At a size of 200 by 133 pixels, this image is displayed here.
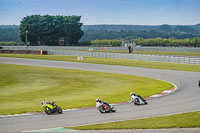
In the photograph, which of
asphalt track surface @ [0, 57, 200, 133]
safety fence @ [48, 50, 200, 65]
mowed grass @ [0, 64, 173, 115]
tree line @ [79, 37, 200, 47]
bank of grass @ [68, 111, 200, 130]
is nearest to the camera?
bank of grass @ [68, 111, 200, 130]

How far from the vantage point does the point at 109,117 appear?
17.2 meters

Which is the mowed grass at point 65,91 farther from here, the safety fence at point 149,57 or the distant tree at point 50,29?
the distant tree at point 50,29

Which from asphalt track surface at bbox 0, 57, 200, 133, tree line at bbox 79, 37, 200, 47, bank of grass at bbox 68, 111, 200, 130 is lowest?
asphalt track surface at bbox 0, 57, 200, 133

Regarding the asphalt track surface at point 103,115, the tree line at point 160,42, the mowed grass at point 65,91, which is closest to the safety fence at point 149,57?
the mowed grass at point 65,91

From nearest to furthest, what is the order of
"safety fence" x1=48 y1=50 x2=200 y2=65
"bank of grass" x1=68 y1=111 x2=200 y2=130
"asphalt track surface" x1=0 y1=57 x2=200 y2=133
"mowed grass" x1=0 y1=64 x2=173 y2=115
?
"bank of grass" x1=68 y1=111 x2=200 y2=130, "asphalt track surface" x1=0 y1=57 x2=200 y2=133, "mowed grass" x1=0 y1=64 x2=173 y2=115, "safety fence" x1=48 y1=50 x2=200 y2=65

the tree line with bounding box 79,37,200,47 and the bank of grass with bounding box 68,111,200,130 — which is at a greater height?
the tree line with bounding box 79,37,200,47

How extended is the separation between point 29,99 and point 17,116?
608 cm

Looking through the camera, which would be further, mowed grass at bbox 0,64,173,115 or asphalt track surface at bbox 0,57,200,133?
mowed grass at bbox 0,64,173,115

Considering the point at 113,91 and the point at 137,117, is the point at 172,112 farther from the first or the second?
the point at 113,91

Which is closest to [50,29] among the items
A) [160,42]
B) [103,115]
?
[160,42]

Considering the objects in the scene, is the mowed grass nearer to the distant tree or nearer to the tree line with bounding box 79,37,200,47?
the tree line with bounding box 79,37,200,47

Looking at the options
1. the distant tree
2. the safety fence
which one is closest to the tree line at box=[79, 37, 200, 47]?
the distant tree

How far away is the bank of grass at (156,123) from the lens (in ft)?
49.0

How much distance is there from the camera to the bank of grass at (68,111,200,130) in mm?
14930
